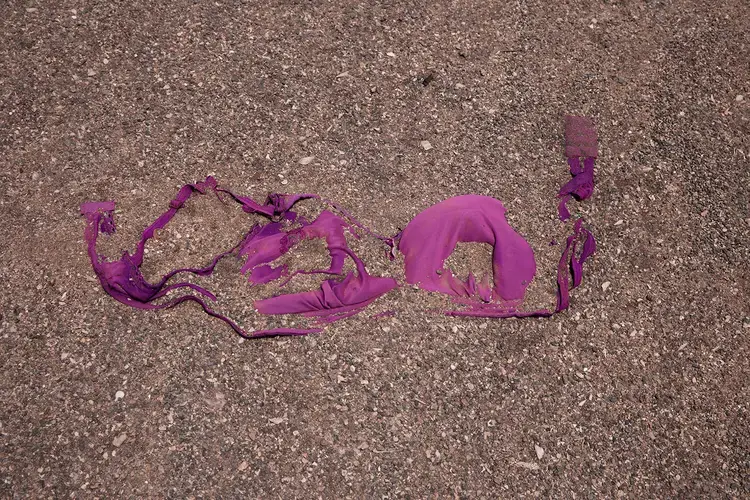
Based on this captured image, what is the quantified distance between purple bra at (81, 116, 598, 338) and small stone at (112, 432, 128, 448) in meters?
0.57

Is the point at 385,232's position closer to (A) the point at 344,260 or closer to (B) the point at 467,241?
(A) the point at 344,260

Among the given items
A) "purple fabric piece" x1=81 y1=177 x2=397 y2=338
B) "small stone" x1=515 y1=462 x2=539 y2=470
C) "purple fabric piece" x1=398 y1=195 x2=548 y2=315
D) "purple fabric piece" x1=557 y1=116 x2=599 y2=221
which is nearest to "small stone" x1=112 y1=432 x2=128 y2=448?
"purple fabric piece" x1=81 y1=177 x2=397 y2=338

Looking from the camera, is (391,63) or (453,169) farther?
(391,63)

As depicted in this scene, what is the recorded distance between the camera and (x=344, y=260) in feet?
10.1

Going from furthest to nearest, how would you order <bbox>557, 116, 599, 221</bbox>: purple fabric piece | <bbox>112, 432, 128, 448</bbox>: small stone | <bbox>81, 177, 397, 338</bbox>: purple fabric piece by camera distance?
1. <bbox>557, 116, 599, 221</bbox>: purple fabric piece
2. <bbox>81, 177, 397, 338</bbox>: purple fabric piece
3. <bbox>112, 432, 128, 448</bbox>: small stone

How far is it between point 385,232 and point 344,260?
0.85 feet

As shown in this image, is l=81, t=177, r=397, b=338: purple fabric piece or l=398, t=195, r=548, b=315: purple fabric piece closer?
l=81, t=177, r=397, b=338: purple fabric piece

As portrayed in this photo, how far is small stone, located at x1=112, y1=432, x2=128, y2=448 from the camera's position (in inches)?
103

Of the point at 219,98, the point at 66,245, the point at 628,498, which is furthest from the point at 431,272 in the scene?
the point at 66,245

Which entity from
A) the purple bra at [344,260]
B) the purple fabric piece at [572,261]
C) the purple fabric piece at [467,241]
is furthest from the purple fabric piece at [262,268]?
the purple fabric piece at [572,261]

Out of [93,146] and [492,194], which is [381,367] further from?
[93,146]

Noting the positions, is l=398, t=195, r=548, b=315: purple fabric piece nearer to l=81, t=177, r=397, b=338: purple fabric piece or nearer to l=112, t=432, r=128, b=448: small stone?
l=81, t=177, r=397, b=338: purple fabric piece

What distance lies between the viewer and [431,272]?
10.1 feet

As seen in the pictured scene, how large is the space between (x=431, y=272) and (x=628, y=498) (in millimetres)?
1271
